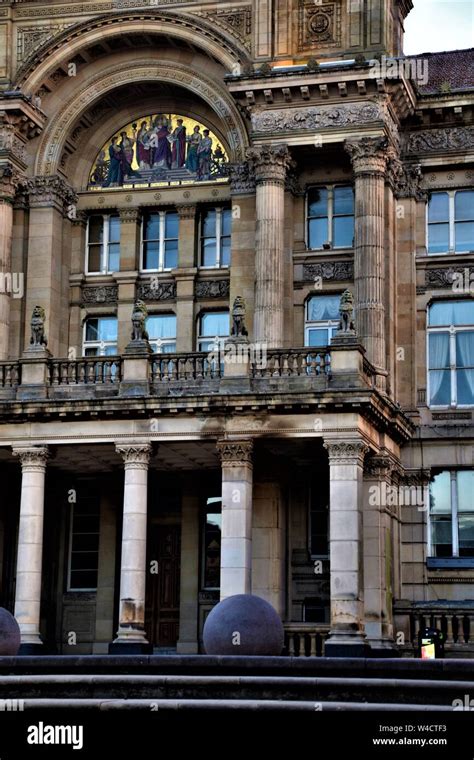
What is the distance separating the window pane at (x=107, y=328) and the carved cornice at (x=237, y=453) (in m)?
8.93

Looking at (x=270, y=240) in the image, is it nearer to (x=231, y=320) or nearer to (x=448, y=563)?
(x=231, y=320)

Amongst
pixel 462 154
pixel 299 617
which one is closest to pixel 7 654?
pixel 299 617

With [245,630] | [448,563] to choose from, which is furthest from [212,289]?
[245,630]

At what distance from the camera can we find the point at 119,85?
44.1 m

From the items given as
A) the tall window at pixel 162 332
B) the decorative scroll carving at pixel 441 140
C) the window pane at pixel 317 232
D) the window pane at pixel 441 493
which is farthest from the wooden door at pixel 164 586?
the decorative scroll carving at pixel 441 140

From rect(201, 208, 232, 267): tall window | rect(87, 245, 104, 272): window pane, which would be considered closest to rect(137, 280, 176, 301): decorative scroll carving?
rect(201, 208, 232, 267): tall window

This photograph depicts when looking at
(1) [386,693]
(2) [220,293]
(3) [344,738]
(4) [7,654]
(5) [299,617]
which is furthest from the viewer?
(2) [220,293]

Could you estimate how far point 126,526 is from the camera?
37.1 m

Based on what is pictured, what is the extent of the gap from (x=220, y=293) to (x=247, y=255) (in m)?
1.67

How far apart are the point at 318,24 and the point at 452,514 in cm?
1459

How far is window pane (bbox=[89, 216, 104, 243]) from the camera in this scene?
45.0m

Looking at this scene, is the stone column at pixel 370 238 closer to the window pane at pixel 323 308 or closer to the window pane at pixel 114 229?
the window pane at pixel 323 308

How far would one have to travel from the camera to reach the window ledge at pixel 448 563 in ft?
132

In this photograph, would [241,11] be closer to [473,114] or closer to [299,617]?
[473,114]
